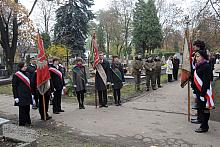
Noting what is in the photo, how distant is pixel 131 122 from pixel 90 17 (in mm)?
26728

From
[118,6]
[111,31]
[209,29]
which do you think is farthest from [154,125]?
[111,31]

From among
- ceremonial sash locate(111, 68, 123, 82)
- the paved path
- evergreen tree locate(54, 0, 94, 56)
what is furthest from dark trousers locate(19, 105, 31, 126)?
evergreen tree locate(54, 0, 94, 56)

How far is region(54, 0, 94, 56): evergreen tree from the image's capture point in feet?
102

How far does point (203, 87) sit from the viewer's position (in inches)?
256

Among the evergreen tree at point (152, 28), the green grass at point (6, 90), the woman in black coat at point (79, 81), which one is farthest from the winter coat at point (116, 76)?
the evergreen tree at point (152, 28)

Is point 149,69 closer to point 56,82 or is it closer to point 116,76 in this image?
point 116,76

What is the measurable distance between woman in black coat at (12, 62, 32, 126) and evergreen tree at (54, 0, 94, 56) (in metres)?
23.2

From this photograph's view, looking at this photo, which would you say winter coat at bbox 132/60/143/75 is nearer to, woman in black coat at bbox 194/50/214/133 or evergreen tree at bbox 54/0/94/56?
woman in black coat at bbox 194/50/214/133

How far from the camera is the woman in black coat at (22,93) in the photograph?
734 cm

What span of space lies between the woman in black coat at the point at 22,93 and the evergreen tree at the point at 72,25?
76.1 feet

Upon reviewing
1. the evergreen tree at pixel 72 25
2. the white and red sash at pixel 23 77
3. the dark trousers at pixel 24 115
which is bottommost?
the dark trousers at pixel 24 115

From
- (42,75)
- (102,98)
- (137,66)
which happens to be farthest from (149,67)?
(42,75)

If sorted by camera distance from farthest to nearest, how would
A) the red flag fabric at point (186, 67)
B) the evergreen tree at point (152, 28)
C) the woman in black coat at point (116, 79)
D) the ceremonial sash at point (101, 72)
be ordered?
1. the evergreen tree at point (152, 28)
2. the woman in black coat at point (116, 79)
3. the ceremonial sash at point (101, 72)
4. the red flag fabric at point (186, 67)

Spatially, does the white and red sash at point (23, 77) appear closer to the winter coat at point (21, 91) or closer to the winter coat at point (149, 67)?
the winter coat at point (21, 91)
